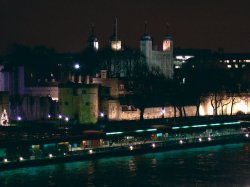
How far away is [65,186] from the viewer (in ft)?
93.3

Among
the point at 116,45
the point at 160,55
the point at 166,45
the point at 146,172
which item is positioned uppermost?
the point at 116,45

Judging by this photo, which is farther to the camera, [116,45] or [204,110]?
[116,45]

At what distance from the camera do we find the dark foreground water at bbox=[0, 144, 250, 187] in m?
29.0

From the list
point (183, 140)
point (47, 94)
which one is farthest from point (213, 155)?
point (47, 94)

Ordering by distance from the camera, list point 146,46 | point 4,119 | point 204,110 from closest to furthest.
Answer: point 4,119 → point 204,110 → point 146,46

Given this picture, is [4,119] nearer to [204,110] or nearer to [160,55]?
[204,110]

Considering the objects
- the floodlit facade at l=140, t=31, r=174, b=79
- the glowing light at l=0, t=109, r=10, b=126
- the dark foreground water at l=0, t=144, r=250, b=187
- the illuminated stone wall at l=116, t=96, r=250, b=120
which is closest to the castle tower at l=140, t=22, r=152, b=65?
the floodlit facade at l=140, t=31, r=174, b=79

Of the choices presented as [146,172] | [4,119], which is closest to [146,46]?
[4,119]

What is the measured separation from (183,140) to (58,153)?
7.77 meters

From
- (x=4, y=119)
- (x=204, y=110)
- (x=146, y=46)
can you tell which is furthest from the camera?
(x=146, y=46)

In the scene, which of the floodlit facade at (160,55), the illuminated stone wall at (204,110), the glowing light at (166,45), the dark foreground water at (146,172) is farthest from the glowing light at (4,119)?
the glowing light at (166,45)

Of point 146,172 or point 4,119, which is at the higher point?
point 4,119

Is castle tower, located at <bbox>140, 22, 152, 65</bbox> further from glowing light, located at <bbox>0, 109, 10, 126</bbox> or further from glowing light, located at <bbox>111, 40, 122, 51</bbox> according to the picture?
glowing light, located at <bbox>0, 109, 10, 126</bbox>

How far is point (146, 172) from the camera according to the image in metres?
31.1
